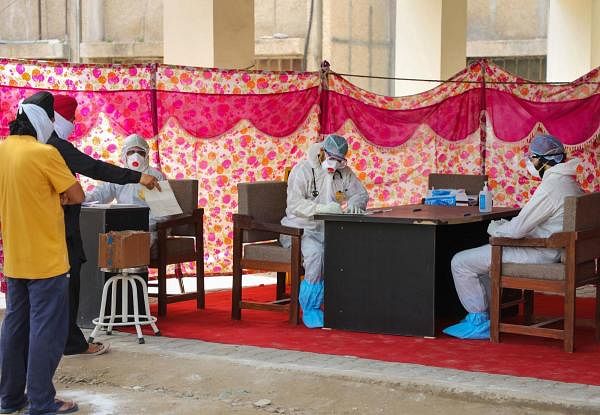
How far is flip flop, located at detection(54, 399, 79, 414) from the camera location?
615cm

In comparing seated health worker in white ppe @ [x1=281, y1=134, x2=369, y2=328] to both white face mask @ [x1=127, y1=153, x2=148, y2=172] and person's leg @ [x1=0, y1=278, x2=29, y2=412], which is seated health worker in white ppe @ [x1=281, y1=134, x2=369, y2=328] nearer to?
white face mask @ [x1=127, y1=153, x2=148, y2=172]

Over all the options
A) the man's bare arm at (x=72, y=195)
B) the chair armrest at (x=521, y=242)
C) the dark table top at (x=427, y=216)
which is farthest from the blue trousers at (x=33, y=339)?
the chair armrest at (x=521, y=242)

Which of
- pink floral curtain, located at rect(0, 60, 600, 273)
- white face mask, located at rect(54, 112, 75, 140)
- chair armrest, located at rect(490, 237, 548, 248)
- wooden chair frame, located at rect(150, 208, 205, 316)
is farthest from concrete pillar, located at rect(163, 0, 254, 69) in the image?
chair armrest, located at rect(490, 237, 548, 248)

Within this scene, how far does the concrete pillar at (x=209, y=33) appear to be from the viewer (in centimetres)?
1142

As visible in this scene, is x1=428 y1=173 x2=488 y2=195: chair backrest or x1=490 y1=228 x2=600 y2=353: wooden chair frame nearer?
x1=490 y1=228 x2=600 y2=353: wooden chair frame

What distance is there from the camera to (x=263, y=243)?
9.02 meters

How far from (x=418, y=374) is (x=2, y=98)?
4.65m

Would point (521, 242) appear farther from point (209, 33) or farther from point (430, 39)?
point (430, 39)

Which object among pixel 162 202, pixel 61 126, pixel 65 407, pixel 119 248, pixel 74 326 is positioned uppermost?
pixel 61 126

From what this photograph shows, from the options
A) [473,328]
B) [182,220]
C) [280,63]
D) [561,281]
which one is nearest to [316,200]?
[182,220]

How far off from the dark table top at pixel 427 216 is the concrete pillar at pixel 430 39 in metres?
5.39

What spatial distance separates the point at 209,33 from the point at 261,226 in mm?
3264

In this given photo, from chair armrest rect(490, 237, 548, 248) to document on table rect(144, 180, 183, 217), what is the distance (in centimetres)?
239

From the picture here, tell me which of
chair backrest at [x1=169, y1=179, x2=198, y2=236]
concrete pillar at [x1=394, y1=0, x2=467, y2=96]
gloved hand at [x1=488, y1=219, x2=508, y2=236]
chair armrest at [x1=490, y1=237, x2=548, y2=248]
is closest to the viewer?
chair armrest at [x1=490, y1=237, x2=548, y2=248]
